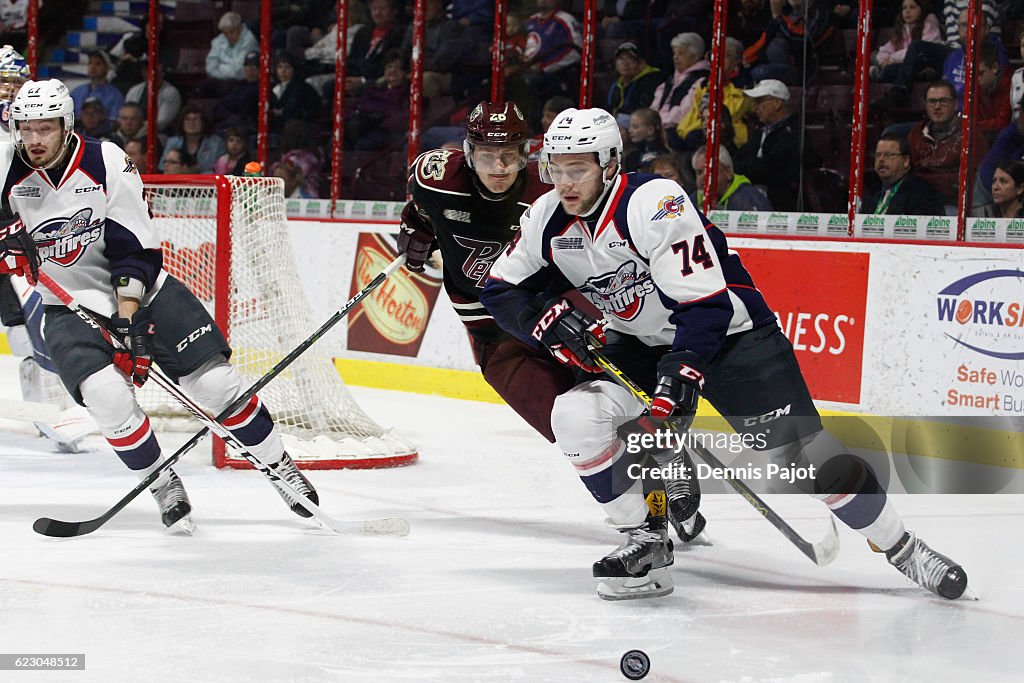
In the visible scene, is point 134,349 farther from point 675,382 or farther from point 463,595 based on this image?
point 675,382

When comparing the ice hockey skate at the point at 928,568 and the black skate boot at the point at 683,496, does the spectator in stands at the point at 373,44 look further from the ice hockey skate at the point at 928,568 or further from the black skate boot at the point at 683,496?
the ice hockey skate at the point at 928,568

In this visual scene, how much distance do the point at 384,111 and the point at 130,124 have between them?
179cm

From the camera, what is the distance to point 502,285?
2898mm

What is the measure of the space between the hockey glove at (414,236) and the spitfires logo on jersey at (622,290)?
84cm

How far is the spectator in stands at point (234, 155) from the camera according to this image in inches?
300

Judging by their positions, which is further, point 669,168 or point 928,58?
point 669,168

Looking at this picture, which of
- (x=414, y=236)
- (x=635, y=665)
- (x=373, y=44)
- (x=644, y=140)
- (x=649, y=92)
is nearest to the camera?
(x=635, y=665)

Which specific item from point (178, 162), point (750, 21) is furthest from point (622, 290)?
point (178, 162)

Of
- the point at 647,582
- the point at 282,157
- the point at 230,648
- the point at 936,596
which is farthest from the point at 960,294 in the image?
the point at 282,157

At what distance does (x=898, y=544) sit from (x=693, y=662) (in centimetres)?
67

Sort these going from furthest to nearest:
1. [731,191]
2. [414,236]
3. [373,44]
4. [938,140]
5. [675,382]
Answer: [373,44] < [731,191] < [938,140] < [414,236] < [675,382]

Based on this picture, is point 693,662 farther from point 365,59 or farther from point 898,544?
point 365,59

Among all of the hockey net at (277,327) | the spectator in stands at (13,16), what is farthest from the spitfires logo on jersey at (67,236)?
the spectator in stands at (13,16)

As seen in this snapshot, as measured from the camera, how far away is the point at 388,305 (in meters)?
6.18
